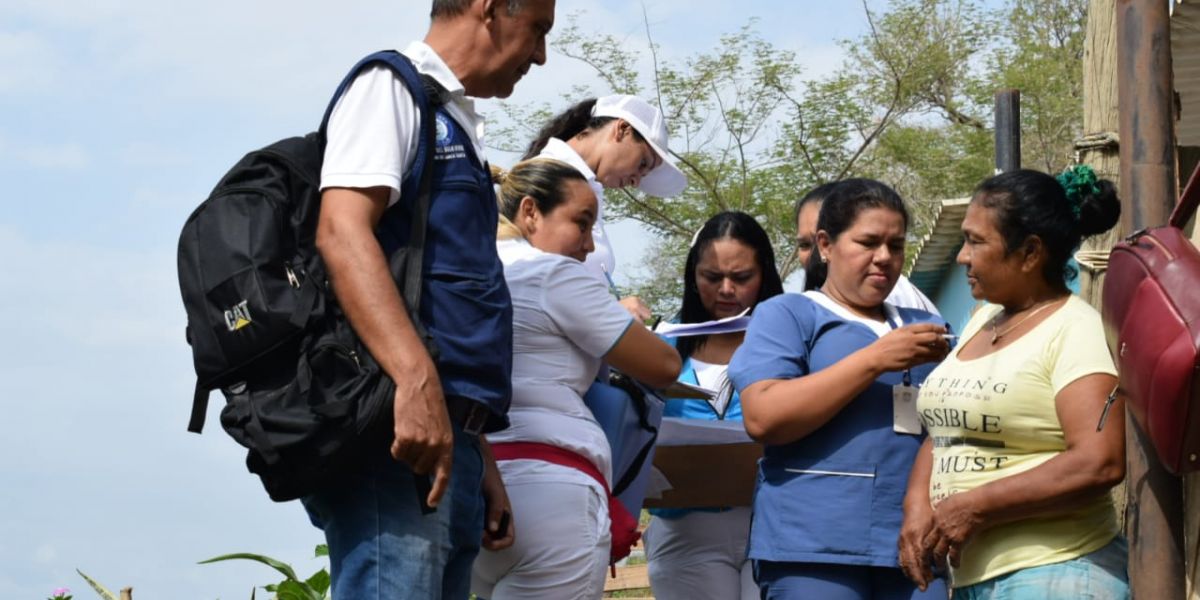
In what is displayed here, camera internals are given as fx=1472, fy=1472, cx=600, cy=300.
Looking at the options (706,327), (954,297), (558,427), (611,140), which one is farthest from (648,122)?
(954,297)

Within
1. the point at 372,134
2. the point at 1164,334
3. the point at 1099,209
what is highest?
the point at 372,134

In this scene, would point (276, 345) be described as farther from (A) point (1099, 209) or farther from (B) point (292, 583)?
(B) point (292, 583)

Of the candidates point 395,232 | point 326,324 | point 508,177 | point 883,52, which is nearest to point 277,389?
point 326,324

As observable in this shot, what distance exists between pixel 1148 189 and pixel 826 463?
948 mm

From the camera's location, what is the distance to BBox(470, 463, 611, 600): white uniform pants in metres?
3.04

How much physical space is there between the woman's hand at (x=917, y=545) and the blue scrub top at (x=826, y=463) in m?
0.07

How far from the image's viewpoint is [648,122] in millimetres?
4668

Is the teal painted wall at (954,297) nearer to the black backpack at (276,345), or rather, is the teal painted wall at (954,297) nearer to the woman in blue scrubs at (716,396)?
the woman in blue scrubs at (716,396)

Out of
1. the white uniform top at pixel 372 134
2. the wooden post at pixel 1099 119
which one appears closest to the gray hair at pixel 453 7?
the white uniform top at pixel 372 134

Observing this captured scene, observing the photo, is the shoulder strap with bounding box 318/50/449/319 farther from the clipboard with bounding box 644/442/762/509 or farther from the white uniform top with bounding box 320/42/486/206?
the clipboard with bounding box 644/442/762/509

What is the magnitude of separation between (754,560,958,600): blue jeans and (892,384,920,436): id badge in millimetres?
327

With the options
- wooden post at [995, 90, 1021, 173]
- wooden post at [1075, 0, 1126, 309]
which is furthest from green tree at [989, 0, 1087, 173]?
wooden post at [1075, 0, 1126, 309]

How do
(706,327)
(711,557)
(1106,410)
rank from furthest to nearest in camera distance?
(706,327)
(711,557)
(1106,410)

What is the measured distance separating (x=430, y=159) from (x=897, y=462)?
4.77ft
